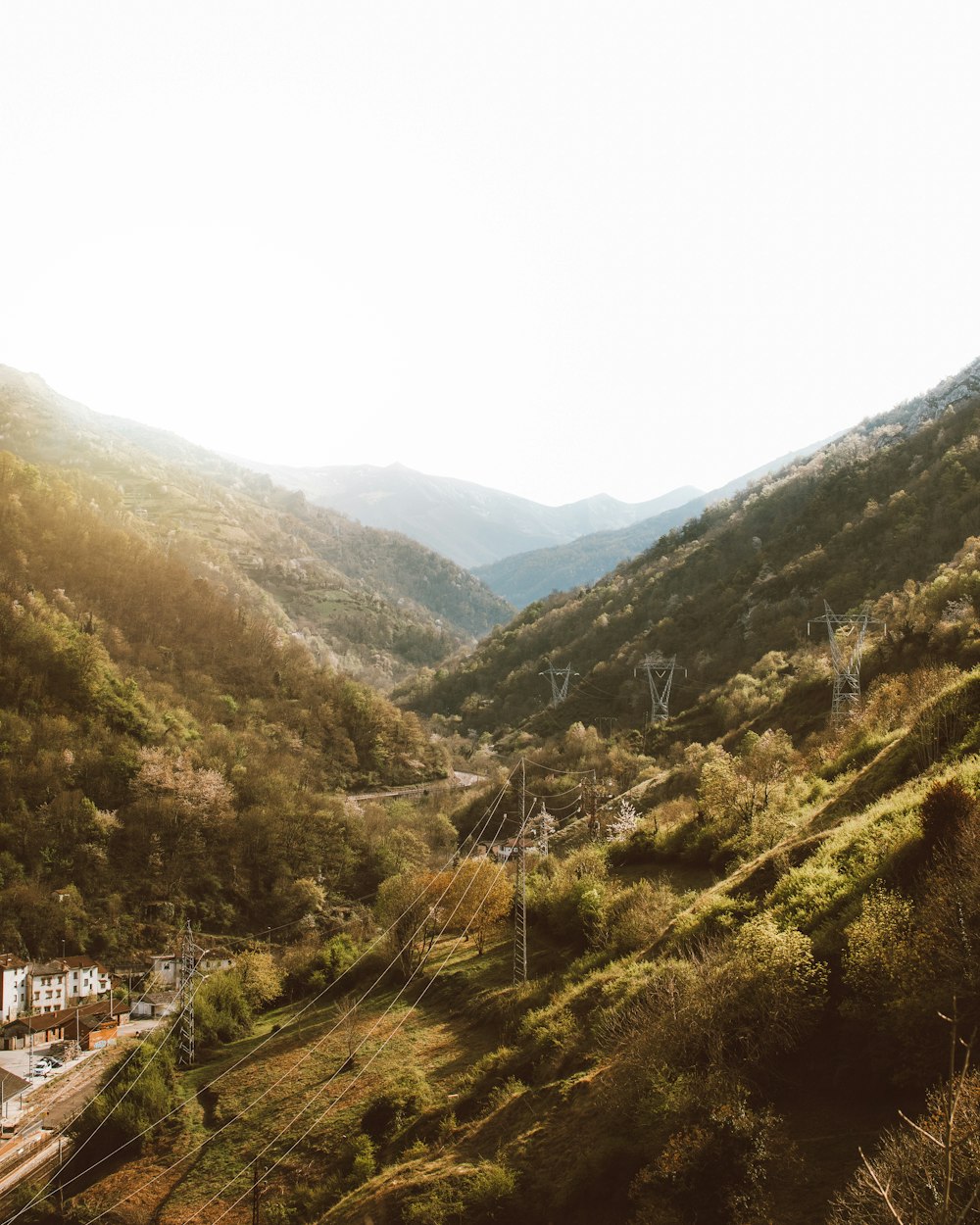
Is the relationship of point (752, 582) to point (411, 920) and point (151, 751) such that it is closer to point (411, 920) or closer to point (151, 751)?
point (411, 920)

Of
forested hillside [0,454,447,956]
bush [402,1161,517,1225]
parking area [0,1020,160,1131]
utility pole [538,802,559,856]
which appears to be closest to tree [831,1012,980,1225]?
bush [402,1161,517,1225]

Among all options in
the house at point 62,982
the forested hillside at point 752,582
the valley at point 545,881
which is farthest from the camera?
the forested hillside at point 752,582

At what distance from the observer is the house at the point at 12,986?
47438 millimetres

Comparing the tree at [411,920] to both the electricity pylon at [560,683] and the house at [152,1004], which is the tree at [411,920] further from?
the electricity pylon at [560,683]

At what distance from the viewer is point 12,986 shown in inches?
1875

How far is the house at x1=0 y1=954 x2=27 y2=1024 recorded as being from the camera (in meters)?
47.4

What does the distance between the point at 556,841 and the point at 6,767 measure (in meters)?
39.3

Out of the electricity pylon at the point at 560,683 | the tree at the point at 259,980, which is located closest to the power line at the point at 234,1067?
the tree at the point at 259,980

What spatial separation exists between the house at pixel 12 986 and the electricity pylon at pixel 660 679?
166 ft

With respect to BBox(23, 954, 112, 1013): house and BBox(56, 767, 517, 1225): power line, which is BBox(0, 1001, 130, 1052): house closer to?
BBox(23, 954, 112, 1013): house

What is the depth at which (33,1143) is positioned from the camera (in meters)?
33.8

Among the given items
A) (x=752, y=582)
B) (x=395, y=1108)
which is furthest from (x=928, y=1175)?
(x=752, y=582)

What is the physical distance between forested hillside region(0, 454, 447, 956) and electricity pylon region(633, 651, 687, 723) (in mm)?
24410

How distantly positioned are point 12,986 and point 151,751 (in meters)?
17.7
